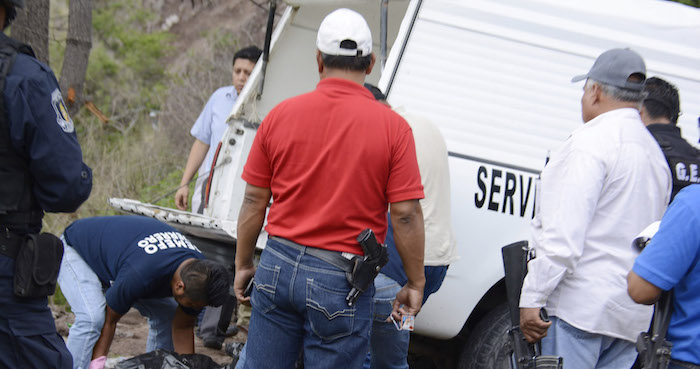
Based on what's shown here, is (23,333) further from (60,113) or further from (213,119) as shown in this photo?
(213,119)

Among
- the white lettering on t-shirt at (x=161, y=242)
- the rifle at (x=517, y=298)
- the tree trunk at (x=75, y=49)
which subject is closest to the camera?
the rifle at (x=517, y=298)

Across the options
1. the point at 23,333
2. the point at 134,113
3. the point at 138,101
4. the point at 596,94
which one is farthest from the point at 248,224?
the point at 138,101

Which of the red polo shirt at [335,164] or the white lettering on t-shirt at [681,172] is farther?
the white lettering on t-shirt at [681,172]

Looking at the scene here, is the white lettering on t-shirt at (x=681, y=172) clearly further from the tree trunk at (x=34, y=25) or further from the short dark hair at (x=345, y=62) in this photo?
the tree trunk at (x=34, y=25)

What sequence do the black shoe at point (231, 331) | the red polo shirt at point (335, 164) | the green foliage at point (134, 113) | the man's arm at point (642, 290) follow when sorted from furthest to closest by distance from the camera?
the green foliage at point (134, 113) < the black shoe at point (231, 331) < the red polo shirt at point (335, 164) < the man's arm at point (642, 290)

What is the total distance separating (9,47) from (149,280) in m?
1.67

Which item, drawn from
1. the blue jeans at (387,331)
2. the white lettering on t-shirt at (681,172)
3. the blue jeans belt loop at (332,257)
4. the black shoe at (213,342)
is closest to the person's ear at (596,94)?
the white lettering on t-shirt at (681,172)

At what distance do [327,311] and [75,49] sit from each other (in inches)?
215

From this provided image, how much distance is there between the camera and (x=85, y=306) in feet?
13.5

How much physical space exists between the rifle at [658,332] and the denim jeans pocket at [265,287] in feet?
4.10

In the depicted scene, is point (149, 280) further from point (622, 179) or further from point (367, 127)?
point (622, 179)

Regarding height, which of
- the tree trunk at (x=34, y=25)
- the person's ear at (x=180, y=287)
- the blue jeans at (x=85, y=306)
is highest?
the tree trunk at (x=34, y=25)

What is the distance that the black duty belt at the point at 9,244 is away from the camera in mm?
2705

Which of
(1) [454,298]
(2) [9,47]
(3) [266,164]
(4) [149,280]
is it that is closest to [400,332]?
(1) [454,298]
